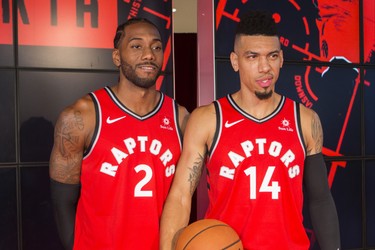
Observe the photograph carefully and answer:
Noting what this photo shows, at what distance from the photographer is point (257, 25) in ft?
6.86

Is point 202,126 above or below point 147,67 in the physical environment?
below

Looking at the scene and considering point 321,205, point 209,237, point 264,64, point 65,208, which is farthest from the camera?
point 65,208

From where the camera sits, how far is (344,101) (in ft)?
13.7

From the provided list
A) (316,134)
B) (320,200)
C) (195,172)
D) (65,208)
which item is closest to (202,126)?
(195,172)

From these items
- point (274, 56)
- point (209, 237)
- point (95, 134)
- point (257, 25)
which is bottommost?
point (209, 237)

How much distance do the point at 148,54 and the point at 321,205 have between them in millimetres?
1069

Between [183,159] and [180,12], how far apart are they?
3.02 metres

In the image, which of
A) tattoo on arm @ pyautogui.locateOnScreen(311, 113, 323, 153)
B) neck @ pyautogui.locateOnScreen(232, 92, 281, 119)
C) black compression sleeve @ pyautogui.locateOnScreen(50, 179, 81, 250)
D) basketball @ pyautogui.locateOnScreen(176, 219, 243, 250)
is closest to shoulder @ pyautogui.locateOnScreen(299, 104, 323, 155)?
tattoo on arm @ pyautogui.locateOnScreen(311, 113, 323, 153)

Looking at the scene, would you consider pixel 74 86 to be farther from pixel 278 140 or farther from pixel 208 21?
pixel 278 140

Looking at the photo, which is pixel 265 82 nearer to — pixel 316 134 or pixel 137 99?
pixel 316 134

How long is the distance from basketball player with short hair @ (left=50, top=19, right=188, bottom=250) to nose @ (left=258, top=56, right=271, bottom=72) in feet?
1.63

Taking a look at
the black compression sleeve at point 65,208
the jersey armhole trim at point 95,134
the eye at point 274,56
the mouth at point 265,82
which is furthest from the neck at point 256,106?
the black compression sleeve at point 65,208

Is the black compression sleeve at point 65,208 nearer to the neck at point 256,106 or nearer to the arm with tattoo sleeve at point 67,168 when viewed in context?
the arm with tattoo sleeve at point 67,168

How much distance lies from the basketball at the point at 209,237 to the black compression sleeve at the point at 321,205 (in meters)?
0.48
